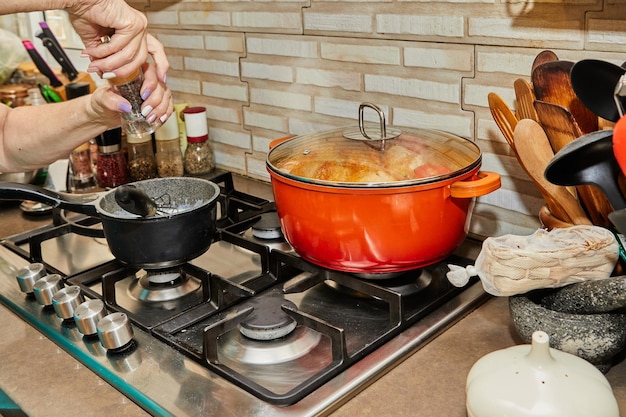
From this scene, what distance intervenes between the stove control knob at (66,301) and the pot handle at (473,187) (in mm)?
573

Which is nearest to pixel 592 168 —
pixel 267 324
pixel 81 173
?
pixel 267 324

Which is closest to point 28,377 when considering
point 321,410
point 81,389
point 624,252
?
point 81,389

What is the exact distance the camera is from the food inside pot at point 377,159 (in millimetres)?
996

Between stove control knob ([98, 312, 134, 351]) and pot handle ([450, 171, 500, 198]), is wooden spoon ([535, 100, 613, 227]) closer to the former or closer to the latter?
pot handle ([450, 171, 500, 198])

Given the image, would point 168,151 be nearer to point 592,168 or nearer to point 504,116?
point 504,116

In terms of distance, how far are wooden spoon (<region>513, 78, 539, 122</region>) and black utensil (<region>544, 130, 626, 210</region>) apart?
0.19 m

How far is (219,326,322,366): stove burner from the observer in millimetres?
915

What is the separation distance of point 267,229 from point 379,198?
0.39 meters

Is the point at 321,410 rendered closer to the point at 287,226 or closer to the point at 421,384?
the point at 421,384

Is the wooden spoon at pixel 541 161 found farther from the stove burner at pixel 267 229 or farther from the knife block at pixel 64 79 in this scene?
the knife block at pixel 64 79

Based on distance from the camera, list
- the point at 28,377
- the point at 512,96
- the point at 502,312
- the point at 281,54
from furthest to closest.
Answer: the point at 281,54
the point at 512,96
the point at 502,312
the point at 28,377

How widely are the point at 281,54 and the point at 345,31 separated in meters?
0.20

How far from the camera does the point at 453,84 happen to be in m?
1.19

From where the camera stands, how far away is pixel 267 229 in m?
1.26
